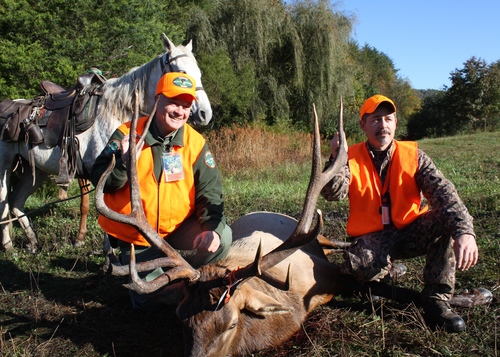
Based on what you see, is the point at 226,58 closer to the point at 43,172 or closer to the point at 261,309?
the point at 43,172

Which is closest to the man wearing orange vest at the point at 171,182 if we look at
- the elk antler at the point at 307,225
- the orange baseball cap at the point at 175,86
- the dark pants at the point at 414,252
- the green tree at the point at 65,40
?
the orange baseball cap at the point at 175,86

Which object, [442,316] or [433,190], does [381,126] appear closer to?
[433,190]

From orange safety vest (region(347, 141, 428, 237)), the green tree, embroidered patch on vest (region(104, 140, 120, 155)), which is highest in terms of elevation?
the green tree

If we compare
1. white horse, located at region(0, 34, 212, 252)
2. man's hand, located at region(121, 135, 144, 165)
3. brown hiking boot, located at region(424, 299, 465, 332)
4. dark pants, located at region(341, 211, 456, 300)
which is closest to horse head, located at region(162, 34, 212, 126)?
white horse, located at region(0, 34, 212, 252)

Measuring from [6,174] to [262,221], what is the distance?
4.00 m

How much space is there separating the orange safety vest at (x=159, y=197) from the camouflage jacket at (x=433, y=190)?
1132mm

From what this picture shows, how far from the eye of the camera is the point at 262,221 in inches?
189

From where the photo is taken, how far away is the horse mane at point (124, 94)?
19.1 feet

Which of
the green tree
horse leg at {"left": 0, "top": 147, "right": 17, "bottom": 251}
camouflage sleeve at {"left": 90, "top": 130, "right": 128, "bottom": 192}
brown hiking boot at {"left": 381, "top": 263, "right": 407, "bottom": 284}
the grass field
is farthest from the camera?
the green tree

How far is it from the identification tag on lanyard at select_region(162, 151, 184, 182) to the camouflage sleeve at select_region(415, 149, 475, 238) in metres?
1.94

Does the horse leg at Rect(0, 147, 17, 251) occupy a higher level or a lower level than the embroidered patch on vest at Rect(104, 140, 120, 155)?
lower

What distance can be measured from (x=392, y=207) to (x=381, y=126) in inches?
26.9

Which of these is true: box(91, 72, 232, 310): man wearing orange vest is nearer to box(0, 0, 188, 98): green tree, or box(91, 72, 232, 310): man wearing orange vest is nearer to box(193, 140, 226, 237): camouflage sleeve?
box(193, 140, 226, 237): camouflage sleeve

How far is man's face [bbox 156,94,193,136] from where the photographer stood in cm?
375
